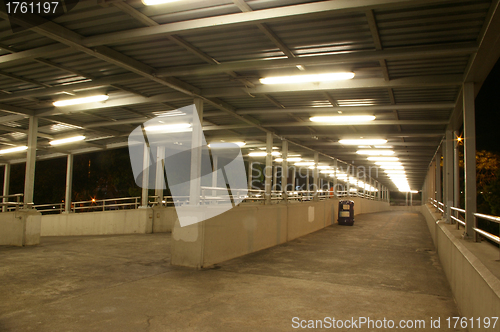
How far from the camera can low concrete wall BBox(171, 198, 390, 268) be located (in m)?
8.71

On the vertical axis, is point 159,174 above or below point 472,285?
above

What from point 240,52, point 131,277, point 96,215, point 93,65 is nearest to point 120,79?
point 93,65

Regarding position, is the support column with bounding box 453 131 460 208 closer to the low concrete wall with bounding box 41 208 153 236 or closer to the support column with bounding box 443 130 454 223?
the support column with bounding box 443 130 454 223

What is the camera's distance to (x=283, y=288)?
7.00 m

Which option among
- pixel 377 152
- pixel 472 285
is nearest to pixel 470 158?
pixel 472 285

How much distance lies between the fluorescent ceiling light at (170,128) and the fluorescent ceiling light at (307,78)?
5.92 m

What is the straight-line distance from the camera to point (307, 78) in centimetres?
805

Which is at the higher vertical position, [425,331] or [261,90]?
[261,90]

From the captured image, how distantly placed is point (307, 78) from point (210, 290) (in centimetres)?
464

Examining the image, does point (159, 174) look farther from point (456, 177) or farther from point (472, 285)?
point (472, 285)

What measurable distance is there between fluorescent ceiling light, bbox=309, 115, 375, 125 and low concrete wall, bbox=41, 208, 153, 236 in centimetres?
870

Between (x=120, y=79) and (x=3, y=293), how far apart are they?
191 inches

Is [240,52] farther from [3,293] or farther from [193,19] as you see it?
[3,293]

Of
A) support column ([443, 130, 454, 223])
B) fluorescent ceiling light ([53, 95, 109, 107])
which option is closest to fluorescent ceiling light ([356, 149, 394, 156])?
support column ([443, 130, 454, 223])
